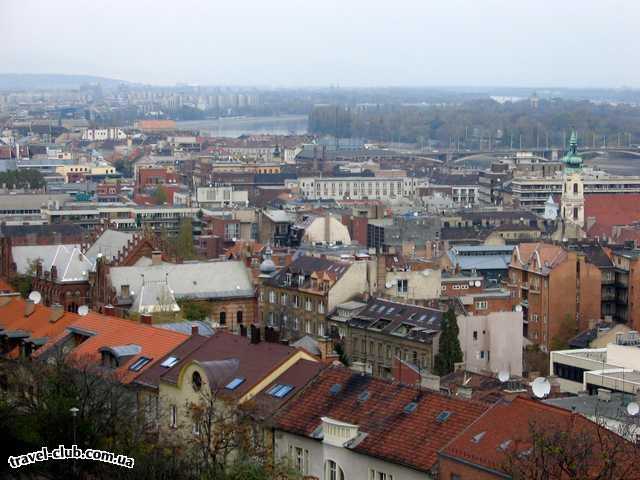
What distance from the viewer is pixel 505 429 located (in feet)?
86.9

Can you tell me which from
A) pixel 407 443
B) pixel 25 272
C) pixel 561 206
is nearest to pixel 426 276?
pixel 25 272

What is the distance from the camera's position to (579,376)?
4525 cm

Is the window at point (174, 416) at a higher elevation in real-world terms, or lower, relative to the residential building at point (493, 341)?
higher

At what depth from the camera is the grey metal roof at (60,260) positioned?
184 feet


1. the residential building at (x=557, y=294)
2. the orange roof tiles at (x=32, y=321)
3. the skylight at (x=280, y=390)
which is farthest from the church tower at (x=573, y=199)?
the skylight at (x=280, y=390)

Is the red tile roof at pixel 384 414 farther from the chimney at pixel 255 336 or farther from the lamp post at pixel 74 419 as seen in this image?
the lamp post at pixel 74 419

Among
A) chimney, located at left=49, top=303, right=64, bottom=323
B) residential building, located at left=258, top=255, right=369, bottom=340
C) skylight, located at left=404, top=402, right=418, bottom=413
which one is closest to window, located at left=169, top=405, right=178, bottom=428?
skylight, located at left=404, top=402, right=418, bottom=413

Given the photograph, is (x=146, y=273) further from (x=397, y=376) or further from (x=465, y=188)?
(x=465, y=188)

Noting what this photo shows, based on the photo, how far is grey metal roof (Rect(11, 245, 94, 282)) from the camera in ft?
184

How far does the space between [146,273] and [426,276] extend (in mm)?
9089

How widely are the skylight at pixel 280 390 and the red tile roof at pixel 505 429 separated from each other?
488 cm

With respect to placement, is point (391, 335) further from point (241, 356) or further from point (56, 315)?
point (241, 356)

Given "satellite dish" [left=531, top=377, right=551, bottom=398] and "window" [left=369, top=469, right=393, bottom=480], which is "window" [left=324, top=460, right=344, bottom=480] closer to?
"window" [left=369, top=469, right=393, bottom=480]

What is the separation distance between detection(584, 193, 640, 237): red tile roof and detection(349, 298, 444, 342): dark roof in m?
43.2
